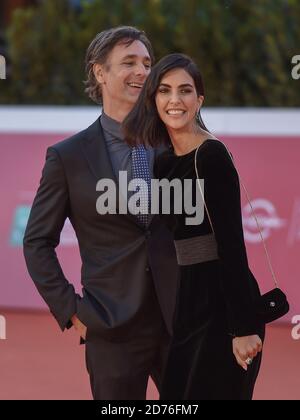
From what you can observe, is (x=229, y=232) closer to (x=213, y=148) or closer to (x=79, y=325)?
(x=213, y=148)

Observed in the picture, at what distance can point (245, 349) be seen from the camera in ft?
11.1

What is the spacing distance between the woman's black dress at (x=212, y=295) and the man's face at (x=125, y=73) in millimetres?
572

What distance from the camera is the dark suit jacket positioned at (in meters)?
3.84

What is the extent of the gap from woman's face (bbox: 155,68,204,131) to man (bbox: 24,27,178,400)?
0.46 metres

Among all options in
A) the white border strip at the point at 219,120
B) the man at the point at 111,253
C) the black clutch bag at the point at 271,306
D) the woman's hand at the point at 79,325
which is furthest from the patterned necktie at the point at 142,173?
the white border strip at the point at 219,120

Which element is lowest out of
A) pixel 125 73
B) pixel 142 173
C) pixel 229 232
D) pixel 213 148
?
pixel 229 232

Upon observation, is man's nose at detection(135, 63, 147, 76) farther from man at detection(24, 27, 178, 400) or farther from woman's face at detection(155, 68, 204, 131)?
woman's face at detection(155, 68, 204, 131)

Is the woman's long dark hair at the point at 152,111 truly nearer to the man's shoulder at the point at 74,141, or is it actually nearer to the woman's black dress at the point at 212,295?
the woman's black dress at the point at 212,295

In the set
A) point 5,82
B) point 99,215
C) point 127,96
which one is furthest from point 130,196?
point 5,82

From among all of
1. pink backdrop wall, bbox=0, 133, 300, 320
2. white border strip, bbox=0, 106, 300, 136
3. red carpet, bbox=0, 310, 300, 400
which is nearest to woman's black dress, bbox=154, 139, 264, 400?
red carpet, bbox=0, 310, 300, 400

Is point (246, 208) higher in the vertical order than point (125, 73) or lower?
lower

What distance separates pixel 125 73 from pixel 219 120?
4307 mm

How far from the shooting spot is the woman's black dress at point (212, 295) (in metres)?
3.38

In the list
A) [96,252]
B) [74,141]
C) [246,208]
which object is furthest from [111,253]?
[246,208]
